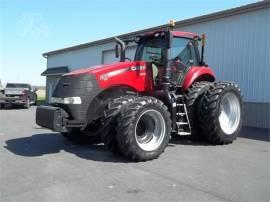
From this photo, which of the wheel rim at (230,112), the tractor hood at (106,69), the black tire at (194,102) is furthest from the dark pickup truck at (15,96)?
the wheel rim at (230,112)

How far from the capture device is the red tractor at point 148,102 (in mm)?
6512

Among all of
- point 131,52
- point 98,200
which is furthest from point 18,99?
point 98,200

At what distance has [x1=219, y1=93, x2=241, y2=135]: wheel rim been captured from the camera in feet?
28.8

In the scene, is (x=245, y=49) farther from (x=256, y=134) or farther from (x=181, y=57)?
(x=181, y=57)

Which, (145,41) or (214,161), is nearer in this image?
(214,161)

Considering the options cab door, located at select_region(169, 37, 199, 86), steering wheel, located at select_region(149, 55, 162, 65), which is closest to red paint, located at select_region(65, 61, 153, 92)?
steering wheel, located at select_region(149, 55, 162, 65)

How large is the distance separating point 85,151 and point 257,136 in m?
5.16

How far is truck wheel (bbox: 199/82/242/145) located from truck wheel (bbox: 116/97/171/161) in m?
1.47

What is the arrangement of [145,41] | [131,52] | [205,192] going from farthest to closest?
1. [131,52]
2. [145,41]
3. [205,192]

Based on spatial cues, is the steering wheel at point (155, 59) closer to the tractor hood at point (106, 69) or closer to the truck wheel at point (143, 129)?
the tractor hood at point (106, 69)

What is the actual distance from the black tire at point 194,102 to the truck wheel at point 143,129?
53.4 inches

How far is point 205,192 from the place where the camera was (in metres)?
4.80

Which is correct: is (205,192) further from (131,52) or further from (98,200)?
(131,52)

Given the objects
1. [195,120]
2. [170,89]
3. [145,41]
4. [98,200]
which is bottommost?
[98,200]
